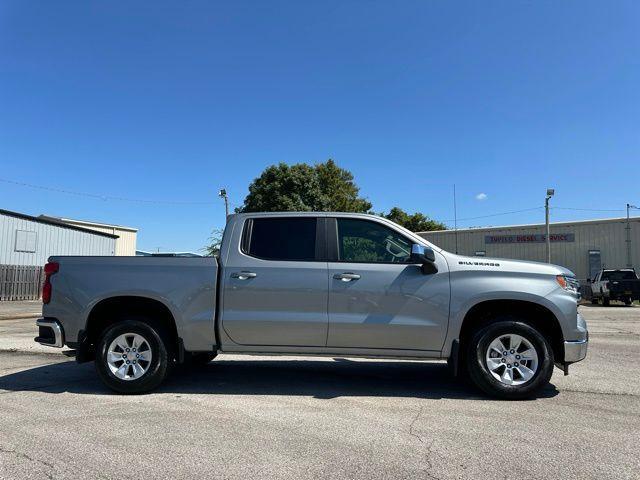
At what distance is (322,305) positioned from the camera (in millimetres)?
5633

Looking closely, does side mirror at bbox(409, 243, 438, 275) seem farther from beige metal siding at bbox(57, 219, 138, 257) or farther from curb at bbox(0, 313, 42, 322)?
beige metal siding at bbox(57, 219, 138, 257)

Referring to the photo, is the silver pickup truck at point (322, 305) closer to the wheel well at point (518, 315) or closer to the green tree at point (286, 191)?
the wheel well at point (518, 315)

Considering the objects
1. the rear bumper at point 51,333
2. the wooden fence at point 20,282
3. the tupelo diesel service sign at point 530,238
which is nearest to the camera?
the rear bumper at point 51,333

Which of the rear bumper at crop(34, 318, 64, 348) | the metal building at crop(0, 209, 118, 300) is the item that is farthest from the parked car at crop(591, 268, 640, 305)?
the metal building at crop(0, 209, 118, 300)

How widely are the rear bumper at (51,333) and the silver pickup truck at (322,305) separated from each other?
14 millimetres

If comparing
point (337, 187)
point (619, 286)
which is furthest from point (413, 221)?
point (619, 286)

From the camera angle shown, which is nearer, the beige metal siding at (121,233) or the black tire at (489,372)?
the black tire at (489,372)

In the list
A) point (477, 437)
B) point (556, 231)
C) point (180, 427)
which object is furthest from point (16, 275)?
point (556, 231)

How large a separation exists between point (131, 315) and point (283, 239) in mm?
1963

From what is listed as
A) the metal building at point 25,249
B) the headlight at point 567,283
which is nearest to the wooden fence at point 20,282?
the metal building at point 25,249

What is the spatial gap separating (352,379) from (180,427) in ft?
8.58

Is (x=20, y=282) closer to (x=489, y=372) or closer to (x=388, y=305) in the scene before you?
(x=388, y=305)

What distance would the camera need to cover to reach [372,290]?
18.4ft

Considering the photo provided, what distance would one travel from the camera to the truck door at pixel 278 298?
564cm
